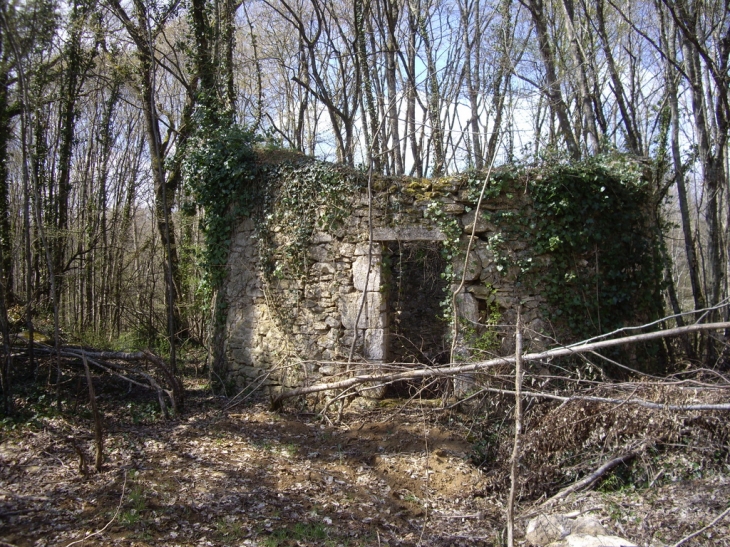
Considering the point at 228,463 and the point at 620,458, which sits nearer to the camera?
the point at 620,458

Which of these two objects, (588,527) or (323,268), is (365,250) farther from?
(588,527)

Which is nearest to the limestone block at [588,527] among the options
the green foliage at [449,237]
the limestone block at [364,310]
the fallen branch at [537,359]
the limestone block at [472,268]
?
the fallen branch at [537,359]

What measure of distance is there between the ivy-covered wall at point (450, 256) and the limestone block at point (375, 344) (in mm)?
12

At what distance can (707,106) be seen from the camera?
8414 millimetres

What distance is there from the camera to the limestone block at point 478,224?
6.13 m

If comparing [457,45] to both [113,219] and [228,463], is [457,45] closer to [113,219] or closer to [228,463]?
[113,219]

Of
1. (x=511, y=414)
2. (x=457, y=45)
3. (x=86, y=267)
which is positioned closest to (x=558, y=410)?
(x=511, y=414)

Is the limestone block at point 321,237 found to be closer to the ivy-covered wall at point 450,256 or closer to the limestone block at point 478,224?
the ivy-covered wall at point 450,256

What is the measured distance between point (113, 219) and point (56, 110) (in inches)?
84.5

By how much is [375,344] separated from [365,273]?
824mm

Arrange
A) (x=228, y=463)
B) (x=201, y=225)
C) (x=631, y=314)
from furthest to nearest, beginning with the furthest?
(x=201, y=225), (x=631, y=314), (x=228, y=463)

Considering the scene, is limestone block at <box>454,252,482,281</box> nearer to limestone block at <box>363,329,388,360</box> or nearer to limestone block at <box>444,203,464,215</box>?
limestone block at <box>444,203,464,215</box>

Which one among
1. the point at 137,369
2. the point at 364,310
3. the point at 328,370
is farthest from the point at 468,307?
the point at 137,369

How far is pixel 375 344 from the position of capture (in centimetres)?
634
